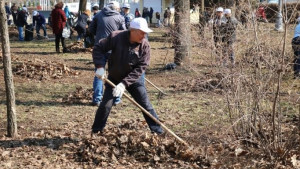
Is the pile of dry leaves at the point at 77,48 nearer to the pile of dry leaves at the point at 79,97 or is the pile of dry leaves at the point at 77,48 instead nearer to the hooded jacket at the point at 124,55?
the pile of dry leaves at the point at 79,97

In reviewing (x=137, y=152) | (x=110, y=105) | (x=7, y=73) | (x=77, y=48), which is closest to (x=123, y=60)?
(x=110, y=105)

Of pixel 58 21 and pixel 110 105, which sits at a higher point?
pixel 58 21

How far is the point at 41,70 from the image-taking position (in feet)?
36.5

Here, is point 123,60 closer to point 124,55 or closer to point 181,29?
point 124,55

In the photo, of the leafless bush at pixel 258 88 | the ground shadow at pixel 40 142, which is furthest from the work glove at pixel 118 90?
the leafless bush at pixel 258 88

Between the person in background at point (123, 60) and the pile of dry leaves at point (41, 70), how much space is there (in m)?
5.27

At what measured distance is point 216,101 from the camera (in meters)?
5.89

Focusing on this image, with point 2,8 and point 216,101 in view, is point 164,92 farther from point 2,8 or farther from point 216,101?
point 2,8

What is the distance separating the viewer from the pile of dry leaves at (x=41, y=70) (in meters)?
10.9

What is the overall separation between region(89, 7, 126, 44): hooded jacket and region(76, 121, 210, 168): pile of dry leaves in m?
3.02

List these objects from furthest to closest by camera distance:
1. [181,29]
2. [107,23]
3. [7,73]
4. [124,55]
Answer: [181,29] < [107,23] < [7,73] < [124,55]

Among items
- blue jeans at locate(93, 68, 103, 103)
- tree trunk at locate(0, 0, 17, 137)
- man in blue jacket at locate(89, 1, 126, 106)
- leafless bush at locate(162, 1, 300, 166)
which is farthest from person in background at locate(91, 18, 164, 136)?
man in blue jacket at locate(89, 1, 126, 106)

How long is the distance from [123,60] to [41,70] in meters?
A: 5.86

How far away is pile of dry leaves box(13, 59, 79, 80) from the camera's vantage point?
10.9m
